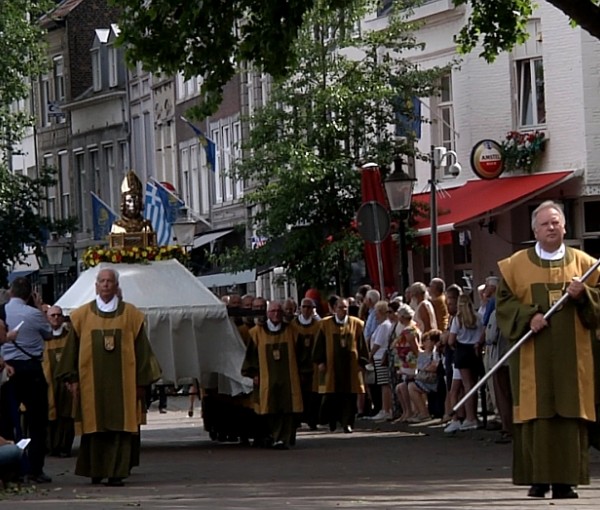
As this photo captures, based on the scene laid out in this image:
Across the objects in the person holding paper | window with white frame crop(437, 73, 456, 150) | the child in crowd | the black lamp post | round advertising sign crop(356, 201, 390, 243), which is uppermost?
window with white frame crop(437, 73, 456, 150)

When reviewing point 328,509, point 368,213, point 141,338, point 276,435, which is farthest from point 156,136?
point 328,509

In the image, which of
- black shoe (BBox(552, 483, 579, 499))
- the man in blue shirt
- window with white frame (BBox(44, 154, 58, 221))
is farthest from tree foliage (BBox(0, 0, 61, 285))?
black shoe (BBox(552, 483, 579, 499))

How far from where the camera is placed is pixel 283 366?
2550cm

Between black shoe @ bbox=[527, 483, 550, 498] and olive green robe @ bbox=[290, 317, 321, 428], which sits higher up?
olive green robe @ bbox=[290, 317, 321, 428]

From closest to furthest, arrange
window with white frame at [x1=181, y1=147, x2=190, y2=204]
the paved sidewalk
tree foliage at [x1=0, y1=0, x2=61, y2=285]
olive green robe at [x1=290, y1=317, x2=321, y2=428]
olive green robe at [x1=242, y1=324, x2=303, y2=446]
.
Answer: the paved sidewalk
olive green robe at [x1=242, y1=324, x2=303, y2=446]
olive green robe at [x1=290, y1=317, x2=321, y2=428]
tree foliage at [x1=0, y1=0, x2=61, y2=285]
window with white frame at [x1=181, y1=147, x2=190, y2=204]

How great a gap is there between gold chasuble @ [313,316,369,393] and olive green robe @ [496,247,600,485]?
1212cm

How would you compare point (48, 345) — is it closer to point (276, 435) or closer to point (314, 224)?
point (276, 435)

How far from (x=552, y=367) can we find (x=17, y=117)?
4546 cm

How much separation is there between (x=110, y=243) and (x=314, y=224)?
11.0m

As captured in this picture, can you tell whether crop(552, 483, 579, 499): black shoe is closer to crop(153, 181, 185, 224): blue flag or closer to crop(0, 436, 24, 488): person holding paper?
crop(0, 436, 24, 488): person holding paper

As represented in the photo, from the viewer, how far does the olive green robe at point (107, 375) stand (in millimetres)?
19422

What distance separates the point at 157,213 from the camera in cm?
5575

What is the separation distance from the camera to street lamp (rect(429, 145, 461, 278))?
30625 millimetres

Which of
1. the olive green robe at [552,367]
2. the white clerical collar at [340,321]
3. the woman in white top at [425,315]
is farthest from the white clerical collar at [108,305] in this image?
the woman in white top at [425,315]
